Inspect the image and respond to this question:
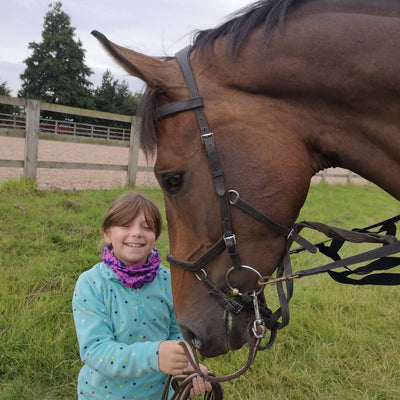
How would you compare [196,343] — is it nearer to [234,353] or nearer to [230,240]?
[230,240]

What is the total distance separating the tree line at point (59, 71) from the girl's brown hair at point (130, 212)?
4593 cm

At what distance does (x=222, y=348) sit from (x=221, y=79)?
110cm

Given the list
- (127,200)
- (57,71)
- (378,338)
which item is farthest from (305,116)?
(57,71)

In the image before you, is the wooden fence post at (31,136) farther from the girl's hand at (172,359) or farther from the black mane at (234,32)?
the girl's hand at (172,359)

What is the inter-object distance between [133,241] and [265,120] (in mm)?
883

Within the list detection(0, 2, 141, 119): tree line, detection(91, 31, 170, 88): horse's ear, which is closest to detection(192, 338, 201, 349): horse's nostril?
detection(91, 31, 170, 88): horse's ear

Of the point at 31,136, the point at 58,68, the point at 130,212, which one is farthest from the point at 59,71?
the point at 130,212

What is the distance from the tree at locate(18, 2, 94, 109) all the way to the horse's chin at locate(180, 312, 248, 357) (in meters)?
49.8

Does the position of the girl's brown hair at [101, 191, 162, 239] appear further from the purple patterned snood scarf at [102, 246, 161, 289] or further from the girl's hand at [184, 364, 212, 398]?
the girl's hand at [184, 364, 212, 398]

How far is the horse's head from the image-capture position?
1485 millimetres

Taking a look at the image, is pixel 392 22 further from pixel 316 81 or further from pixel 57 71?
pixel 57 71

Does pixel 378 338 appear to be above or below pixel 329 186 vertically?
below

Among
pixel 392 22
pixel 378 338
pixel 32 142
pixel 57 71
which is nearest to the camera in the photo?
pixel 392 22

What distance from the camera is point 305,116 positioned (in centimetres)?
154
